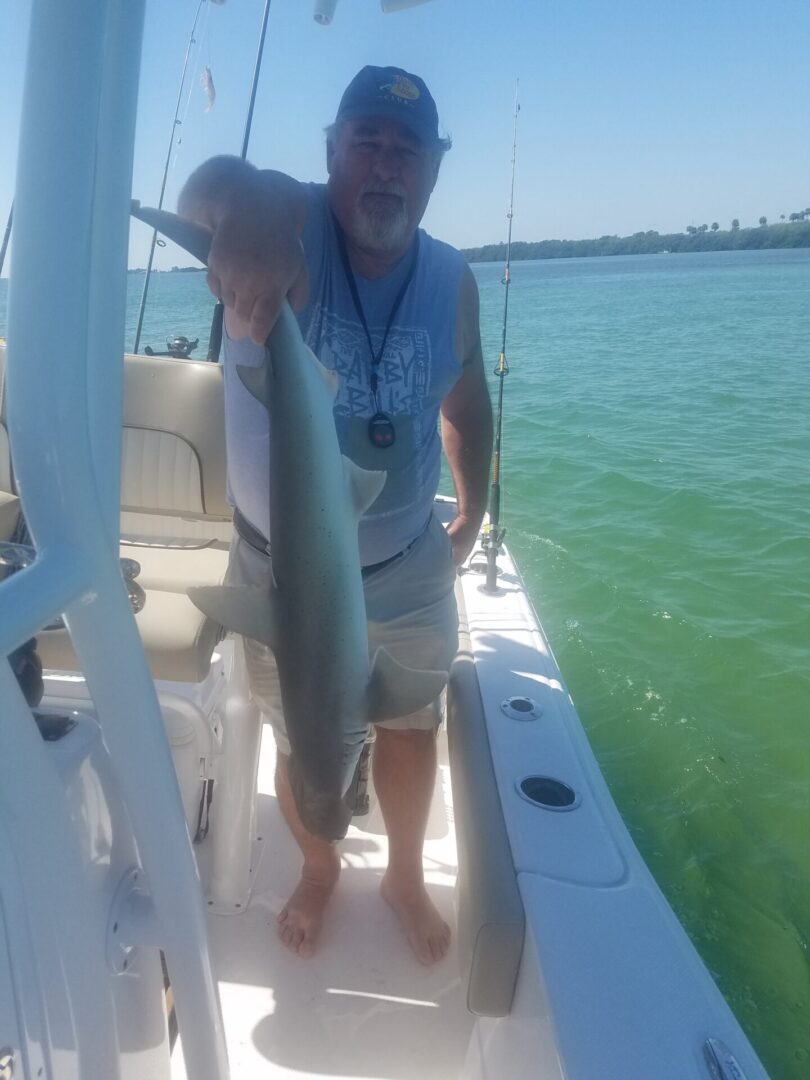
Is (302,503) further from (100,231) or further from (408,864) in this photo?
(408,864)

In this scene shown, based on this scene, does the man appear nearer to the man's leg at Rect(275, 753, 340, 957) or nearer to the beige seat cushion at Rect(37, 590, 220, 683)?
the man's leg at Rect(275, 753, 340, 957)

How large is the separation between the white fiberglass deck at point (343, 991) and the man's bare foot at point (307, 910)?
0.05 m

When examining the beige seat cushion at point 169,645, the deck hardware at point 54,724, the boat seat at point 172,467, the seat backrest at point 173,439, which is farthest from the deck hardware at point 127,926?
the seat backrest at point 173,439

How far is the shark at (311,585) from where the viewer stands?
50.3 inches

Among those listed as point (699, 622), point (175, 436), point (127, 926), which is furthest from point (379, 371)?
point (699, 622)

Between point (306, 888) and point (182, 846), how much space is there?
148cm

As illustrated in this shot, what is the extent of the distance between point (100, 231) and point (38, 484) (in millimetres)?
327

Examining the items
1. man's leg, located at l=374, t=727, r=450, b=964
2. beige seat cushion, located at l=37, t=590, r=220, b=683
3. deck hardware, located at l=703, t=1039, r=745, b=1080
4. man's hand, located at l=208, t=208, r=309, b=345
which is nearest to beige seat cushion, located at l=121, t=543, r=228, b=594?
beige seat cushion, located at l=37, t=590, r=220, b=683

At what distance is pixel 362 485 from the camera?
1.34 metres

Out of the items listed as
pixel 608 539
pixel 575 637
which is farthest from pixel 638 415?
pixel 575 637

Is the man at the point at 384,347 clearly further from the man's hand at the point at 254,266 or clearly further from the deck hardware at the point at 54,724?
the deck hardware at the point at 54,724

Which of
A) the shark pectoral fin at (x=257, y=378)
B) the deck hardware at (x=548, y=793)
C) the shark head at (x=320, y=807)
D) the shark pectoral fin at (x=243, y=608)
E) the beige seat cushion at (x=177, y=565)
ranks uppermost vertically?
the shark pectoral fin at (x=257, y=378)

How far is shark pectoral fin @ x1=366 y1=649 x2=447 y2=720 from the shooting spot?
1298mm

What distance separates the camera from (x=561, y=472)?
452 inches
